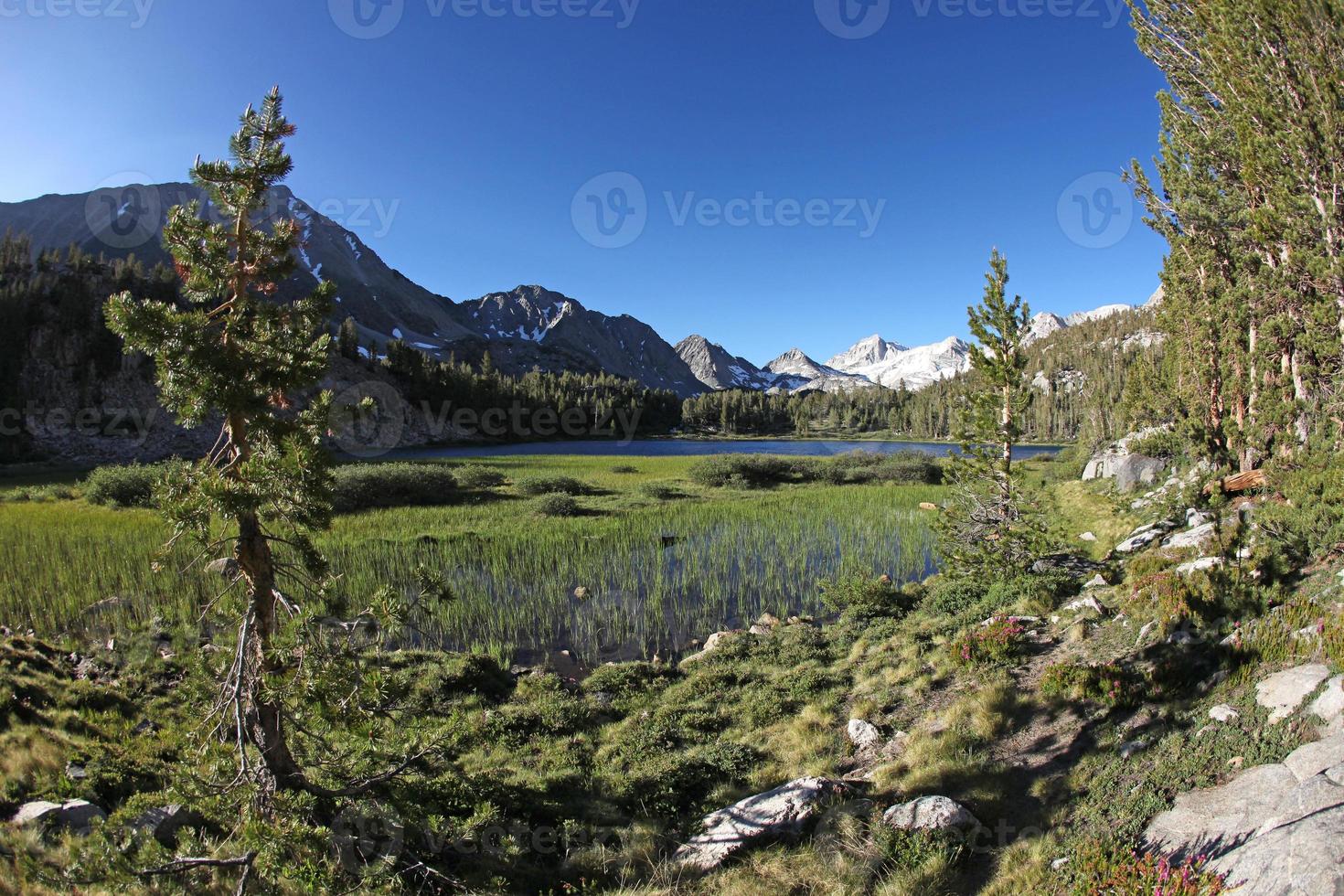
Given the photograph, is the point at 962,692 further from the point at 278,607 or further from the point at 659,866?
the point at 278,607

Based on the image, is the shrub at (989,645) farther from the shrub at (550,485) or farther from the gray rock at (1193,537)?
the shrub at (550,485)

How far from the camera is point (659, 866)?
6.01 m

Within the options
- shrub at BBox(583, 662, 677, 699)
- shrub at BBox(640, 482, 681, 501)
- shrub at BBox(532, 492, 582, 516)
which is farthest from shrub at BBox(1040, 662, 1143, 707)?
shrub at BBox(640, 482, 681, 501)

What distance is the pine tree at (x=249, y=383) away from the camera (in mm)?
4465

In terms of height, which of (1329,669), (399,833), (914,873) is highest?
(1329,669)

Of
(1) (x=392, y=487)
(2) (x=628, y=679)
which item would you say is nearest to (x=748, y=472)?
(1) (x=392, y=487)

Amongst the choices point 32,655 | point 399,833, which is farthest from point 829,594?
point 32,655

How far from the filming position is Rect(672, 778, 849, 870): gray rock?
6191 millimetres

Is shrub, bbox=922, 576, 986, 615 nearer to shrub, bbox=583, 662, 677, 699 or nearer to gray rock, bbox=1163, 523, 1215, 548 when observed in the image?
gray rock, bbox=1163, 523, 1215, 548

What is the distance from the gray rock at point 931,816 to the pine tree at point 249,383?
6209mm

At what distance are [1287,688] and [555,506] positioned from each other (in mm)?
28124

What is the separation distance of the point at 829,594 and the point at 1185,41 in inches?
804

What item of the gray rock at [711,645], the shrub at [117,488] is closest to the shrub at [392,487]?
the shrub at [117,488]

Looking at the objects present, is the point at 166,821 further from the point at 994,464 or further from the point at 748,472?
the point at 748,472
